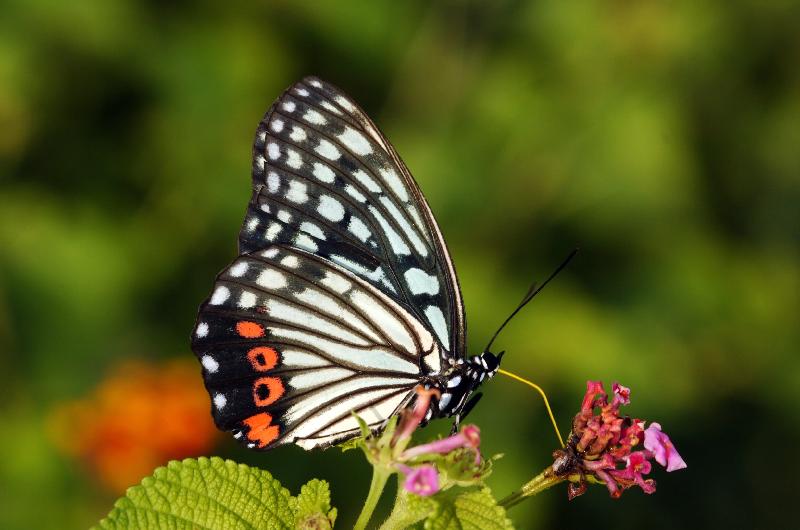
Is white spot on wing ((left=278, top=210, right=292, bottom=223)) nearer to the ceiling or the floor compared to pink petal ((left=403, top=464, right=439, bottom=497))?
nearer to the ceiling

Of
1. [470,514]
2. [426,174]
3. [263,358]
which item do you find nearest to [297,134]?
→ [263,358]

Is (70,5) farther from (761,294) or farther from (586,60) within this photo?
(761,294)

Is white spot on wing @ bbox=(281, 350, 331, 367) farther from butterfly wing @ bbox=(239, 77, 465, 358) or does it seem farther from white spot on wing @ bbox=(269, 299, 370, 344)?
butterfly wing @ bbox=(239, 77, 465, 358)

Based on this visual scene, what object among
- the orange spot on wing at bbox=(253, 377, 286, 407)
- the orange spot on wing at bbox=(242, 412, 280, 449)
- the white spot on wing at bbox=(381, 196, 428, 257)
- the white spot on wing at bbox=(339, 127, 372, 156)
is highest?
the white spot on wing at bbox=(339, 127, 372, 156)

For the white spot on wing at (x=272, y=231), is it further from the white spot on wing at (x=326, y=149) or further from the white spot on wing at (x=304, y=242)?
the white spot on wing at (x=326, y=149)

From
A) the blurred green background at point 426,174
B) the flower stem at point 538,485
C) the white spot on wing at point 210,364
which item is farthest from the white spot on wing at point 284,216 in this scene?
the blurred green background at point 426,174

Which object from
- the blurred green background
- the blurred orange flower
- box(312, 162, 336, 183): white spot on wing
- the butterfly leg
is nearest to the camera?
the butterfly leg

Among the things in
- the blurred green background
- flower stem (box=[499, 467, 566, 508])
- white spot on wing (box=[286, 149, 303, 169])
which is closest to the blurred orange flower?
the blurred green background
